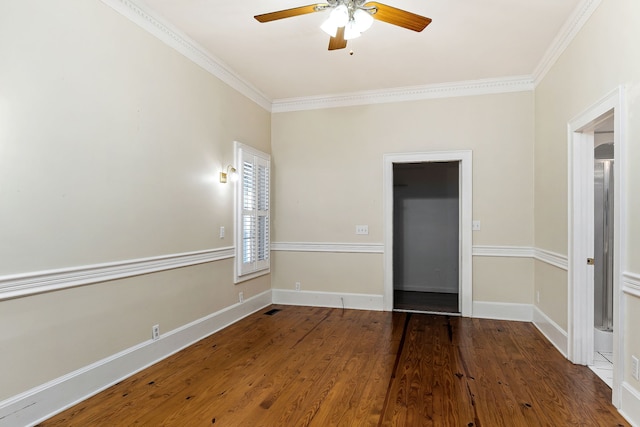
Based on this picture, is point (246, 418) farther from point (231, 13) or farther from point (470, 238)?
point (470, 238)

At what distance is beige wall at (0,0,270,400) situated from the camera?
206 cm

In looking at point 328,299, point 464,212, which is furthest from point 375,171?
point 328,299

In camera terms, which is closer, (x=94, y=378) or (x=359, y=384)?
(x=94, y=378)

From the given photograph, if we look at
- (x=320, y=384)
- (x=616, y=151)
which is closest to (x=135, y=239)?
(x=320, y=384)

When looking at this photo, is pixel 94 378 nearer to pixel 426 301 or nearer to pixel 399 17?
pixel 399 17

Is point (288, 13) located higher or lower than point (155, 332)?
higher

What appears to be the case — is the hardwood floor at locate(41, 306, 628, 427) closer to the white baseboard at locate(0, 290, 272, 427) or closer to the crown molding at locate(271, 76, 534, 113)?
the white baseboard at locate(0, 290, 272, 427)

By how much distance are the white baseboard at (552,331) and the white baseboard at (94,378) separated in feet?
11.4

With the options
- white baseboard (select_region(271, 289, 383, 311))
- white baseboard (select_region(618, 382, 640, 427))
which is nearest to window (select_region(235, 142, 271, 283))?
white baseboard (select_region(271, 289, 383, 311))

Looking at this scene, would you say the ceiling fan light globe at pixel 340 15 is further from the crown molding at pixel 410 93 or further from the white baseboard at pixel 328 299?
the white baseboard at pixel 328 299

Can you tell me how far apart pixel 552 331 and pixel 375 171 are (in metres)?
2.72

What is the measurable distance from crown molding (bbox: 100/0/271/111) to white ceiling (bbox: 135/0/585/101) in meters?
0.05

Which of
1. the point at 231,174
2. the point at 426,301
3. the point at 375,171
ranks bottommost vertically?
the point at 426,301

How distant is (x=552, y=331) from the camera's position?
3.58 m
